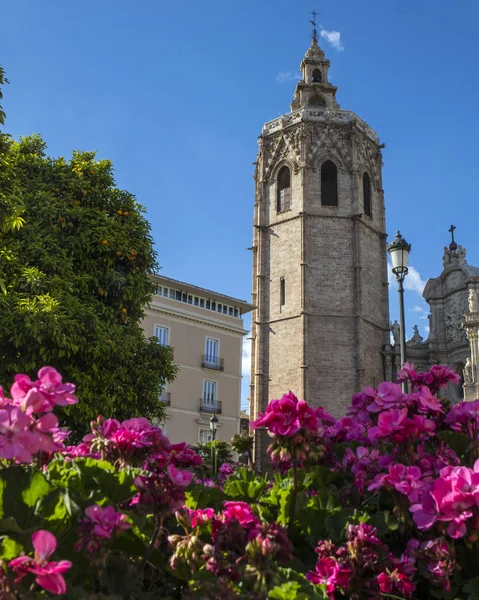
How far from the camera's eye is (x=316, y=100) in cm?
4788

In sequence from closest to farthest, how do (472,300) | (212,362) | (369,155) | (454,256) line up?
1. (472,300)
2. (212,362)
3. (454,256)
4. (369,155)

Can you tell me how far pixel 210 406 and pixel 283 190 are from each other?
15.4 meters

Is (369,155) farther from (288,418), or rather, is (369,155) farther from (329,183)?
(288,418)

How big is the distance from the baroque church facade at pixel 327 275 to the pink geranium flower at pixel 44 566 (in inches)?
1353

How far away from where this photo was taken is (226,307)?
39188 mm

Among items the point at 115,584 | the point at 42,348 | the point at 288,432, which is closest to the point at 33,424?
the point at 115,584

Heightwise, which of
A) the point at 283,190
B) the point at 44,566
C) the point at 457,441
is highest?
the point at 283,190

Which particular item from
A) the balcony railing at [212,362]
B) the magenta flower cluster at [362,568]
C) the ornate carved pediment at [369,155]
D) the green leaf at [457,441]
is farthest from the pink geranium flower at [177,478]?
the ornate carved pediment at [369,155]

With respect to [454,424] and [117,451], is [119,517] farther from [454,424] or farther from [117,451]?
[454,424]

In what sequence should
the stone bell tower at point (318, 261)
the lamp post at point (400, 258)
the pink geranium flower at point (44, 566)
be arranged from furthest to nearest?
the stone bell tower at point (318, 261) → the lamp post at point (400, 258) → the pink geranium flower at point (44, 566)

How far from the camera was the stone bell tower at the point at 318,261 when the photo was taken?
38.8m

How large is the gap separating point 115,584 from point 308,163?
40.9 metres

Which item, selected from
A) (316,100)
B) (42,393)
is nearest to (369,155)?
(316,100)

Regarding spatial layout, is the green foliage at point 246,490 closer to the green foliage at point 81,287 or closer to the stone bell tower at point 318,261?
the green foliage at point 81,287
